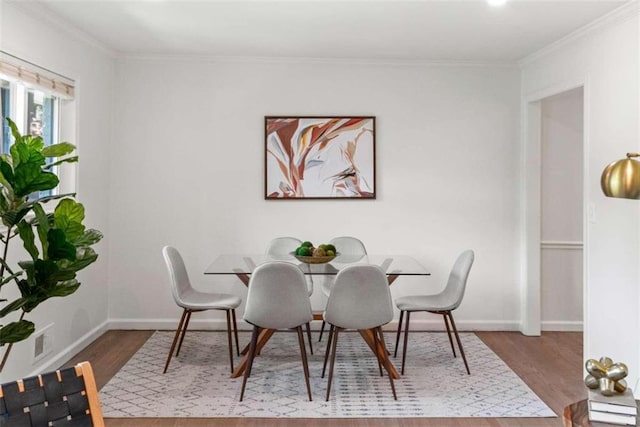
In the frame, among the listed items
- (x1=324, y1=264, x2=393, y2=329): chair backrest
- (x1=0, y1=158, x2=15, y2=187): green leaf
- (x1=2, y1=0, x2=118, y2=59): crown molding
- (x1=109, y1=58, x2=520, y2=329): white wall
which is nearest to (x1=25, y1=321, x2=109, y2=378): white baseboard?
(x1=109, y1=58, x2=520, y2=329): white wall

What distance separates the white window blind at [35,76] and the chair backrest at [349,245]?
7.95 feet

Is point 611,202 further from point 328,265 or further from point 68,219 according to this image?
point 68,219

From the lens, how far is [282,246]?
436 centimetres

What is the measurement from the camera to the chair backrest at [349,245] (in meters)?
4.35

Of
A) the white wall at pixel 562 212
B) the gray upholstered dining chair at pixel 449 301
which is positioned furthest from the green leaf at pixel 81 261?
the white wall at pixel 562 212

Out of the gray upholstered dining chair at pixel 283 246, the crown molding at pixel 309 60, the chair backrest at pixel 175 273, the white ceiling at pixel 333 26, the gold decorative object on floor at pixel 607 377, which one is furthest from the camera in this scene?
the crown molding at pixel 309 60

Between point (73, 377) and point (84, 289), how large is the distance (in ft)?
9.36

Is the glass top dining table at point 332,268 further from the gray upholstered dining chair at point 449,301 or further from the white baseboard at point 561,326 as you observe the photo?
the white baseboard at point 561,326

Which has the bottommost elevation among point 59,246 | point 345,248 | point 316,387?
point 316,387

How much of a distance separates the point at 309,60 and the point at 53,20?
2123 mm

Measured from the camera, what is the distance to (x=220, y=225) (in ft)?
15.6

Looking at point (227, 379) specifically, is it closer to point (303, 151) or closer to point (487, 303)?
point (303, 151)

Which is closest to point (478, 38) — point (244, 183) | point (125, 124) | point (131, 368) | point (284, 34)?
point (284, 34)

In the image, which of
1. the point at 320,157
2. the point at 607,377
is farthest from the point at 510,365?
the point at 320,157
